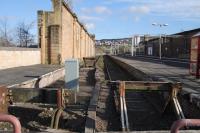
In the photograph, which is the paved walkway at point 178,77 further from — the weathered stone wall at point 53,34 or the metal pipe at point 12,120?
the metal pipe at point 12,120

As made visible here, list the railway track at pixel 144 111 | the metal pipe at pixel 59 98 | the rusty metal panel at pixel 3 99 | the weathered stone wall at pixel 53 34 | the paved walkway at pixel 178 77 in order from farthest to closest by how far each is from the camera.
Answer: the weathered stone wall at pixel 53 34 → the paved walkway at pixel 178 77 → the railway track at pixel 144 111 → the metal pipe at pixel 59 98 → the rusty metal panel at pixel 3 99

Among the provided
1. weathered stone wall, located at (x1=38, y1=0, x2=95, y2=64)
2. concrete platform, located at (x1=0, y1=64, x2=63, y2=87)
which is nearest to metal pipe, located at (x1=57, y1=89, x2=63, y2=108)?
concrete platform, located at (x1=0, y1=64, x2=63, y2=87)

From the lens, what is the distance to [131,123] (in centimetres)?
1252

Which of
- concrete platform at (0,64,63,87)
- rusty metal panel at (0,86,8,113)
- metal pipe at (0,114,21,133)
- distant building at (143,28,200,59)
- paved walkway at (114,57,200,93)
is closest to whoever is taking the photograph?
metal pipe at (0,114,21,133)

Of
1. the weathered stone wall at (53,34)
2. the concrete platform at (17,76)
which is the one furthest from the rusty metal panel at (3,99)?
the weathered stone wall at (53,34)

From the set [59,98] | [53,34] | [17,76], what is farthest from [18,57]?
[59,98]

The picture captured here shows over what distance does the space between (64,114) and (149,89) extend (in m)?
2.81

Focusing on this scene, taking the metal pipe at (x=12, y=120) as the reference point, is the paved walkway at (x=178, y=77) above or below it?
below

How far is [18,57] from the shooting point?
29875 mm

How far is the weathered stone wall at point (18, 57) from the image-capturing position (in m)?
26.0

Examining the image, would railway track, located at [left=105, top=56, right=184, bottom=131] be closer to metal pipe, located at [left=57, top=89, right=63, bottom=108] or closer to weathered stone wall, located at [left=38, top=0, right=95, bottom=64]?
metal pipe, located at [left=57, top=89, right=63, bottom=108]

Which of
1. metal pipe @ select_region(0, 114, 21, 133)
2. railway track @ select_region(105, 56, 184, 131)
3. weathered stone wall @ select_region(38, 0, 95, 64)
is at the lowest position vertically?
railway track @ select_region(105, 56, 184, 131)

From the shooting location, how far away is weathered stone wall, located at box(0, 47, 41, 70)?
85.2 feet

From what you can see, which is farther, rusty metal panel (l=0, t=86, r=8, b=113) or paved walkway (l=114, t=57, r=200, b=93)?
paved walkway (l=114, t=57, r=200, b=93)
